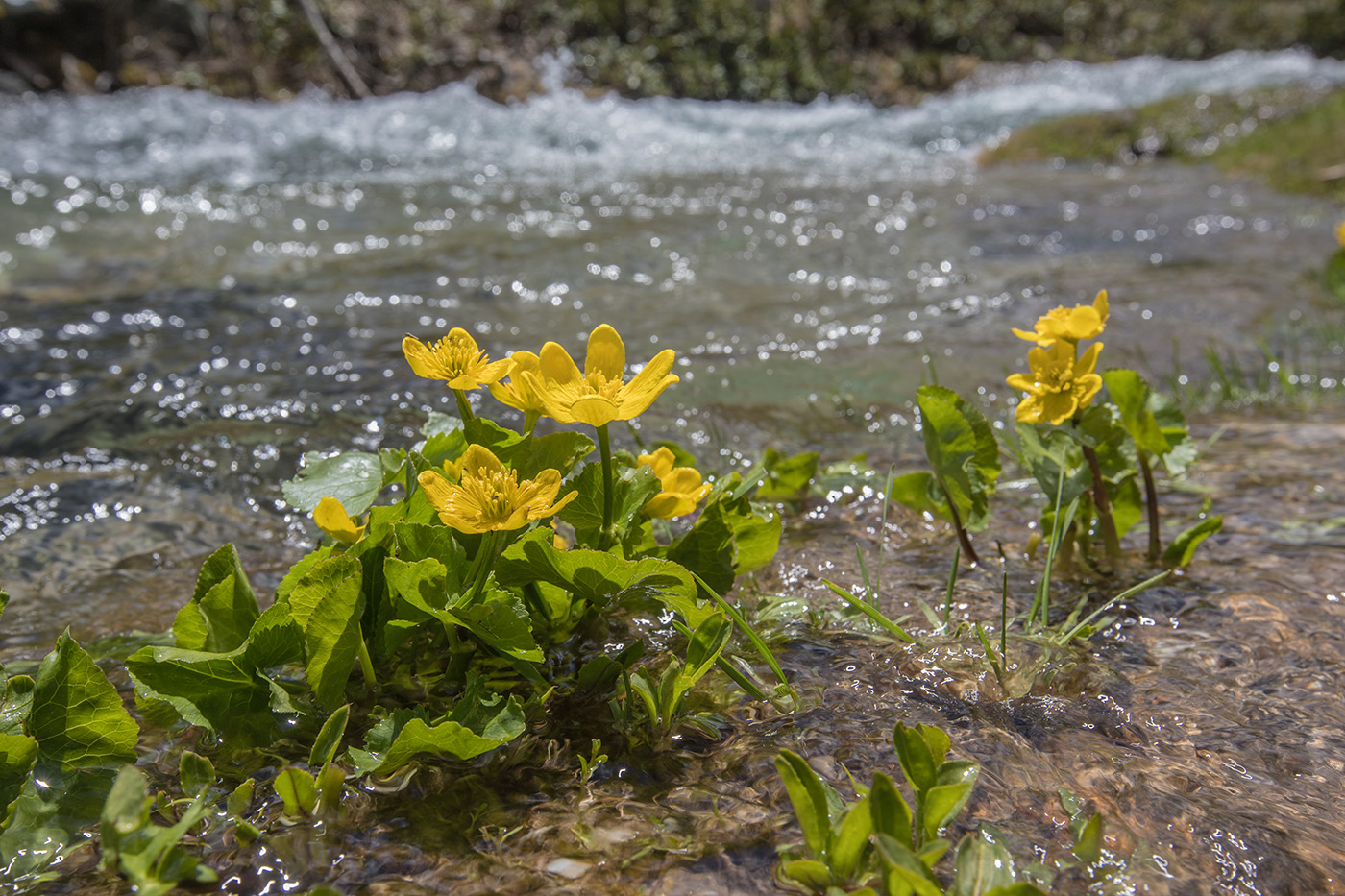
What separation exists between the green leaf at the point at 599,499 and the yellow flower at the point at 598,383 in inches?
6.2

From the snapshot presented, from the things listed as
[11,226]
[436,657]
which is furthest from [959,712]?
[11,226]

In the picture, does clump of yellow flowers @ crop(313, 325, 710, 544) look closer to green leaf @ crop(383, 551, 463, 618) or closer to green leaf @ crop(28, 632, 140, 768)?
green leaf @ crop(383, 551, 463, 618)

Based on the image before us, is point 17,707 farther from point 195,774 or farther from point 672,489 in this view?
point 672,489

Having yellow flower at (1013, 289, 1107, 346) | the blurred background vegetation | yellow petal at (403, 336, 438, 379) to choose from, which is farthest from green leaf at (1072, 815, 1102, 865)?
the blurred background vegetation

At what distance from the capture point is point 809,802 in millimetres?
1149

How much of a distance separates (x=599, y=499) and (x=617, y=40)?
14.4 metres

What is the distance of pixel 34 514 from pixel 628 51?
1330 centimetres

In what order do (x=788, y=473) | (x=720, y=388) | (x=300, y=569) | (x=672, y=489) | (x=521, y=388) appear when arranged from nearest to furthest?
(x=521, y=388)
(x=300, y=569)
(x=672, y=489)
(x=788, y=473)
(x=720, y=388)

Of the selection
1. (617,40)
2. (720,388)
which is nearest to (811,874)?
(720,388)

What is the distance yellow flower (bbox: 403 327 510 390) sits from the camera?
4.59ft

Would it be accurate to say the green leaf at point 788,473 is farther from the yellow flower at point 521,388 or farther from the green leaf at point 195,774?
the green leaf at point 195,774

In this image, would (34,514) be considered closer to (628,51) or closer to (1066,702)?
(1066,702)

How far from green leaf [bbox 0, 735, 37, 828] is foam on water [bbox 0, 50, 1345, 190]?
766 cm

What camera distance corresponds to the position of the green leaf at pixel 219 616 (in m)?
1.42
